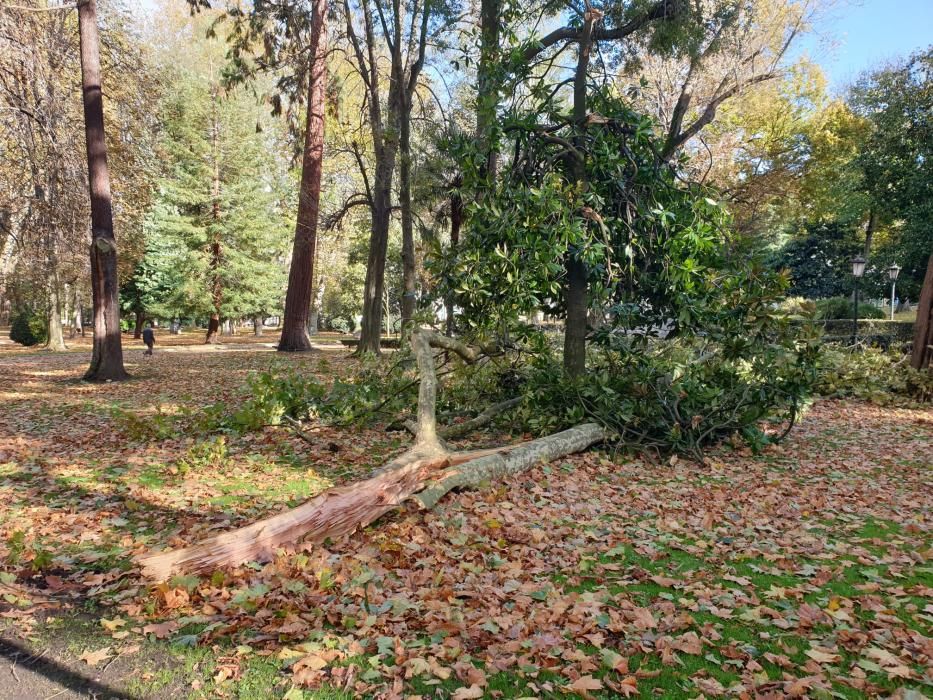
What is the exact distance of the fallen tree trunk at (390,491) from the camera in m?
3.66

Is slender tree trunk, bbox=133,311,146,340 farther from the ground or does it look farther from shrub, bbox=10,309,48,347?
the ground

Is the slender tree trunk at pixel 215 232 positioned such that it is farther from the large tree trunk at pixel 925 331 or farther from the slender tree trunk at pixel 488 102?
the large tree trunk at pixel 925 331

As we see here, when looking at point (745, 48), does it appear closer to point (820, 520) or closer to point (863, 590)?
point (820, 520)

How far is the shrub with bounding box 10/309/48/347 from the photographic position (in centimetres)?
2630

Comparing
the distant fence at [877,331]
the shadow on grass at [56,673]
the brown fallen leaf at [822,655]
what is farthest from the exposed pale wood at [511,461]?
the distant fence at [877,331]

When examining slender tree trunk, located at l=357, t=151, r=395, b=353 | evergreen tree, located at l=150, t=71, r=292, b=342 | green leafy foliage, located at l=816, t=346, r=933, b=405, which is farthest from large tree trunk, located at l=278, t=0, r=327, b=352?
green leafy foliage, located at l=816, t=346, r=933, b=405

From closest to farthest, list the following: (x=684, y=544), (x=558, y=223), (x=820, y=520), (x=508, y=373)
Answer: (x=684, y=544), (x=820, y=520), (x=558, y=223), (x=508, y=373)

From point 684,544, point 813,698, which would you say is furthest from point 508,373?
point 813,698

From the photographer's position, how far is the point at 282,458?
6.78 metres

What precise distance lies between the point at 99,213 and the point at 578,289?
33.9ft

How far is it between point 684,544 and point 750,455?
3346mm

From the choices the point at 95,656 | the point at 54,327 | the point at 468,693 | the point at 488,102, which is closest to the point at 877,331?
the point at 488,102

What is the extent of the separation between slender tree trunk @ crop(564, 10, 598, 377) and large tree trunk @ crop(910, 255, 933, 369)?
26.8ft

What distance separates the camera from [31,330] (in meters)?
26.3
